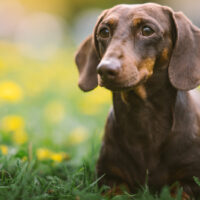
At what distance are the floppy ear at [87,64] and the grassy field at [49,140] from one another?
614mm

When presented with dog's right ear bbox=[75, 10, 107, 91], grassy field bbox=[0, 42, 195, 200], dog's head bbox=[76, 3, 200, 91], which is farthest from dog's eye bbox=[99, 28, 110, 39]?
grassy field bbox=[0, 42, 195, 200]

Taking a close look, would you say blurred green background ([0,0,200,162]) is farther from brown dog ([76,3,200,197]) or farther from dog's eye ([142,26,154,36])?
dog's eye ([142,26,154,36])

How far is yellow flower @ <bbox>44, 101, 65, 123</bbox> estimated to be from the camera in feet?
17.8

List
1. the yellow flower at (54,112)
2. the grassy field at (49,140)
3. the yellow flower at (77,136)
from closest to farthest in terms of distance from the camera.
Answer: the grassy field at (49,140)
the yellow flower at (77,136)
the yellow flower at (54,112)

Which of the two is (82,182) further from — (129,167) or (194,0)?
(194,0)

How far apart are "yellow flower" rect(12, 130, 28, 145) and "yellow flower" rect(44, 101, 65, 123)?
3.01 feet

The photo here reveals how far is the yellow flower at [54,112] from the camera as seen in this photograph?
5.43 meters

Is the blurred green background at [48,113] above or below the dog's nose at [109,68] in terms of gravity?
below

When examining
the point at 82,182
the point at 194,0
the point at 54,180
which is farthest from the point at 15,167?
the point at 194,0

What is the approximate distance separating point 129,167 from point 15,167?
3.00ft

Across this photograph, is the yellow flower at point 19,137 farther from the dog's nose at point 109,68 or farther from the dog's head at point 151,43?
the dog's nose at point 109,68

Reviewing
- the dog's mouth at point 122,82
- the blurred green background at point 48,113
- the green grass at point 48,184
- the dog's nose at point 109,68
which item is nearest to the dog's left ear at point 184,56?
the dog's mouth at point 122,82

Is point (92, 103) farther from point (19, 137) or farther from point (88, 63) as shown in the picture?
point (88, 63)

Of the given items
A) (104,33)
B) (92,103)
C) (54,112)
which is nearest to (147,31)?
(104,33)
